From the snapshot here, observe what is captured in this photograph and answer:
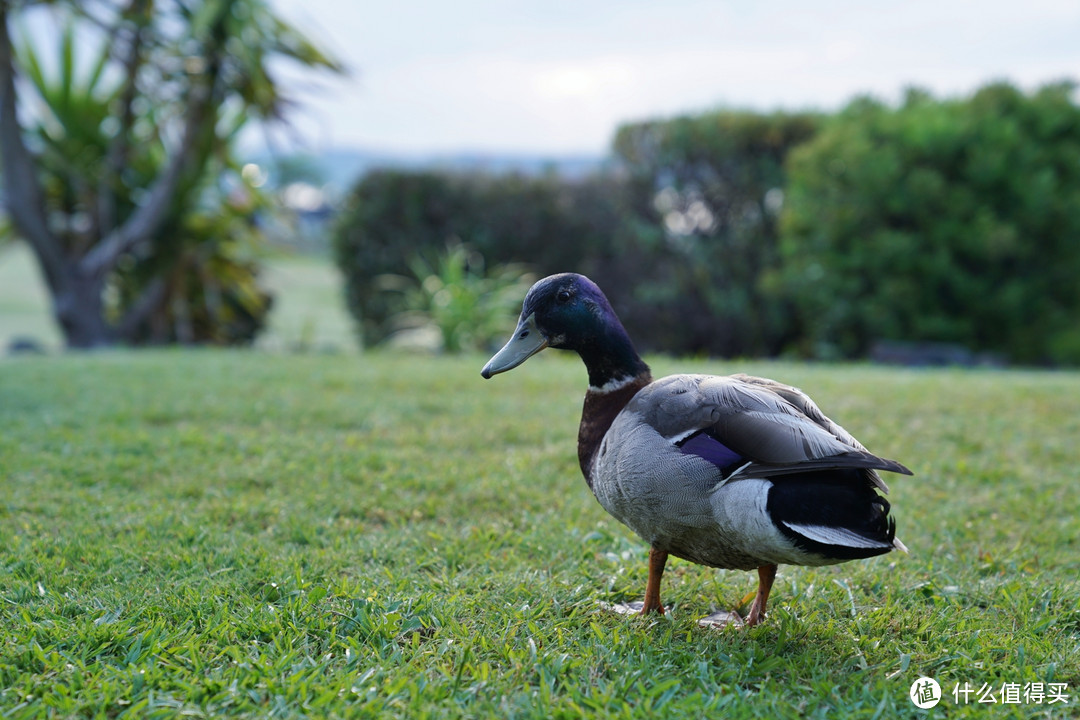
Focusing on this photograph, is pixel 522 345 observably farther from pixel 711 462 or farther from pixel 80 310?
pixel 80 310

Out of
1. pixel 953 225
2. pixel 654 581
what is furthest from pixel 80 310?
pixel 953 225

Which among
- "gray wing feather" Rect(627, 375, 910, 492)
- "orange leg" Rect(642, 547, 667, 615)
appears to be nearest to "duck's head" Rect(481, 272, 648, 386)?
"gray wing feather" Rect(627, 375, 910, 492)

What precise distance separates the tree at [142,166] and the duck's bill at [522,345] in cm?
763

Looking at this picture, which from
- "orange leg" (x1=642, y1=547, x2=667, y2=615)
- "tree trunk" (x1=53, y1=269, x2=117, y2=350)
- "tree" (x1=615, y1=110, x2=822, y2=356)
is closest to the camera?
"orange leg" (x1=642, y1=547, x2=667, y2=615)

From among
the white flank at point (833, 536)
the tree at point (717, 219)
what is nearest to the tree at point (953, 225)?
the tree at point (717, 219)

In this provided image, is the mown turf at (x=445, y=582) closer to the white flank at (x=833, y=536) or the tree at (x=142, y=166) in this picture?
the white flank at (x=833, y=536)

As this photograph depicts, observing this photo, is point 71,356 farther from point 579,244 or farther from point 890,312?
point 890,312

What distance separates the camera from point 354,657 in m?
2.39

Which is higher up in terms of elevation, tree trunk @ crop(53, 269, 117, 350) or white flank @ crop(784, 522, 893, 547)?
tree trunk @ crop(53, 269, 117, 350)

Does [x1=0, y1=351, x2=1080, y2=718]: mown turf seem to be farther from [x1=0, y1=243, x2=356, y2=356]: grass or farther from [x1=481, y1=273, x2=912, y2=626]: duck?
[x1=0, y1=243, x2=356, y2=356]: grass

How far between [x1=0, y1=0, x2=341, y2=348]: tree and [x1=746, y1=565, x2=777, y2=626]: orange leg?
8.22m

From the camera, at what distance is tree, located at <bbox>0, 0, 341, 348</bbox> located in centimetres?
922

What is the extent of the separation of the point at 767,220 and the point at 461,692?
29.1 feet

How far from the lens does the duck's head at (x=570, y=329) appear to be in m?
2.62
